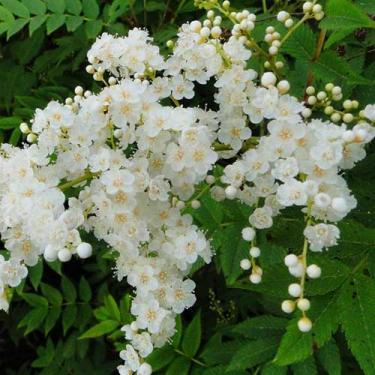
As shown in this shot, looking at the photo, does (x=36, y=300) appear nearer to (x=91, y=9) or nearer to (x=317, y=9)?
(x=91, y=9)

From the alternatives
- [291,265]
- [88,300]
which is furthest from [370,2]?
[88,300]

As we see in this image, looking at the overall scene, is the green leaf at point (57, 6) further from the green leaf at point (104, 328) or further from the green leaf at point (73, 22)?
the green leaf at point (104, 328)

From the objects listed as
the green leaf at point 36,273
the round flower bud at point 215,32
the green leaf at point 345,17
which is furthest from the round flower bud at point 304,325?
the green leaf at point 36,273

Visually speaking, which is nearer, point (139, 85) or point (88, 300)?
point (139, 85)

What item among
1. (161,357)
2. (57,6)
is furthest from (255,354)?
(57,6)

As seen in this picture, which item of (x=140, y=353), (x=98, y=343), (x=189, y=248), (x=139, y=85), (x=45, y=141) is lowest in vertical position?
(x=98, y=343)

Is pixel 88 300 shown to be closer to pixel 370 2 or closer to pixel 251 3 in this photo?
pixel 251 3
